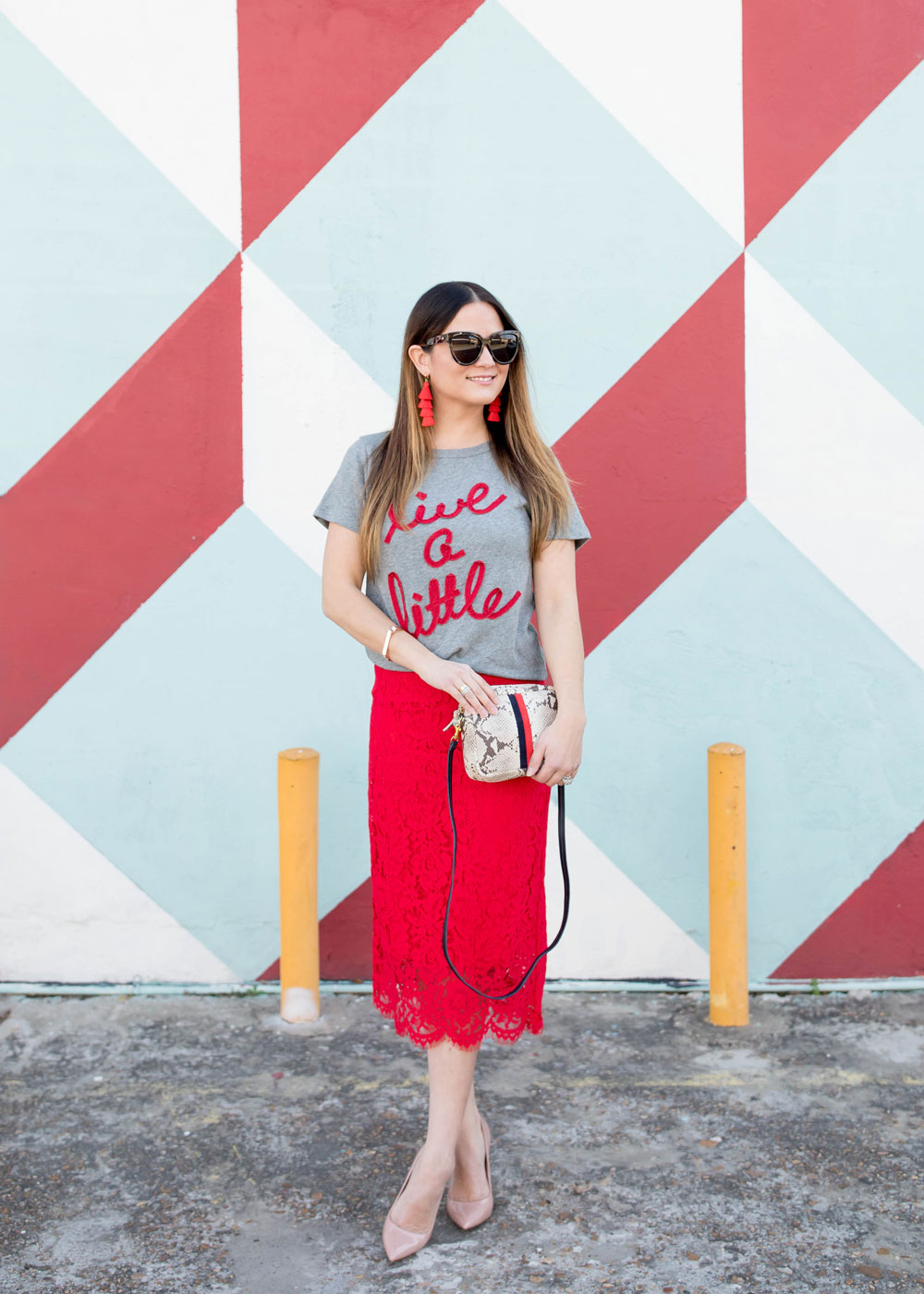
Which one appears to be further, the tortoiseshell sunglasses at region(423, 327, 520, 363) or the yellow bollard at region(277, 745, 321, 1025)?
the yellow bollard at region(277, 745, 321, 1025)

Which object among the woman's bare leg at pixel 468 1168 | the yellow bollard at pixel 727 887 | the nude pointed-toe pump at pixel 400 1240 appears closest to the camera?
the nude pointed-toe pump at pixel 400 1240

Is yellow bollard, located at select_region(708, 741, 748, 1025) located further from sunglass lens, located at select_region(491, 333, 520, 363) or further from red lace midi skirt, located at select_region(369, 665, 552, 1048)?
sunglass lens, located at select_region(491, 333, 520, 363)

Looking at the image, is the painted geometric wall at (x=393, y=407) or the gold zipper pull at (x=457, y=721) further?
the painted geometric wall at (x=393, y=407)

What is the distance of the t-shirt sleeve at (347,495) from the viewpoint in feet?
7.33

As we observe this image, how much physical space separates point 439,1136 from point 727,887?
120 centimetres

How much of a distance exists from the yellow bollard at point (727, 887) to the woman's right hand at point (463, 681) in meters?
1.20

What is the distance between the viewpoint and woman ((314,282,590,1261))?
7.09 feet

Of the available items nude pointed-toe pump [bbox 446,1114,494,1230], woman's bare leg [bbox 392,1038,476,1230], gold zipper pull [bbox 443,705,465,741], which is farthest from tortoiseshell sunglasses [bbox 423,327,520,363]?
nude pointed-toe pump [bbox 446,1114,494,1230]

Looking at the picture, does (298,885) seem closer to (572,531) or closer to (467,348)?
(572,531)

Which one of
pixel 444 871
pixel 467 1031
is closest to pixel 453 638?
pixel 444 871

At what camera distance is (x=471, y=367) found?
7.04 feet

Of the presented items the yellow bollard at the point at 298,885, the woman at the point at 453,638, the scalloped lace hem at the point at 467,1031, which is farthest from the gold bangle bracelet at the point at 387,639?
the yellow bollard at the point at 298,885

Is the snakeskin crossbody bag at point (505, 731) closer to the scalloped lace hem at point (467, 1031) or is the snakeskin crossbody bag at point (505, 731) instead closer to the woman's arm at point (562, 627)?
the woman's arm at point (562, 627)

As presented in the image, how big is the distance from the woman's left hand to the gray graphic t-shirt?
0.49 ft
